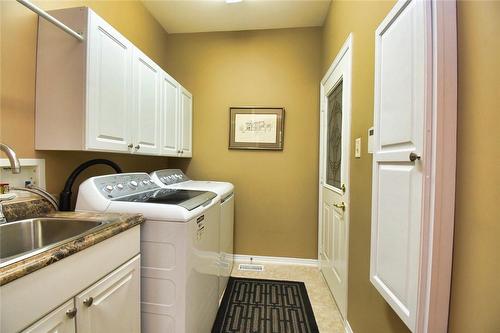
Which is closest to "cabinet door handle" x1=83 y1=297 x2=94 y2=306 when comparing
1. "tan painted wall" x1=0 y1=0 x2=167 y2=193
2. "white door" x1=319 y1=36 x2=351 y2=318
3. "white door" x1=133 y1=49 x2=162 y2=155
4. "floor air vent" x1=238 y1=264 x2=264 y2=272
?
"tan painted wall" x1=0 y1=0 x2=167 y2=193

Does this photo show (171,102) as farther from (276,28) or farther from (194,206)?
(276,28)

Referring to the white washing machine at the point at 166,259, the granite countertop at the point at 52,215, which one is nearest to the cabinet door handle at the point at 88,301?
the granite countertop at the point at 52,215

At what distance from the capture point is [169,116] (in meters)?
2.21

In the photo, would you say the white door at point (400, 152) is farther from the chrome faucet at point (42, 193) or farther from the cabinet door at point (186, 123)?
the cabinet door at point (186, 123)

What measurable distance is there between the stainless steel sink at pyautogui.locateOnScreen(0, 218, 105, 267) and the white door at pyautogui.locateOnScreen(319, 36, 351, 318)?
159 cm

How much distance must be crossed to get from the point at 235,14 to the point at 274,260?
282 cm

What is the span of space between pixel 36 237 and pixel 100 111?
71 centimetres

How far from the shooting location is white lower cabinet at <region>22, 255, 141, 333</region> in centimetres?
72

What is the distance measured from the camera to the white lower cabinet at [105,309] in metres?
0.72

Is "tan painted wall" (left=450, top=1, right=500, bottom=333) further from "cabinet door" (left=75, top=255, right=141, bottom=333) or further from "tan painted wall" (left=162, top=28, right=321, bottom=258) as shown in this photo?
"tan painted wall" (left=162, top=28, right=321, bottom=258)

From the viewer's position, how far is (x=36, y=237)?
1.10 metres

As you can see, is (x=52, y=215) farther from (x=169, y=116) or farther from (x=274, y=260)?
(x=274, y=260)

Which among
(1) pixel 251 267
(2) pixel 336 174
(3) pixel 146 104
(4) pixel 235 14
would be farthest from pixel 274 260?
(4) pixel 235 14

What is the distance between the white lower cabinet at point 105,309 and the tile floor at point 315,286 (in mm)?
1364
